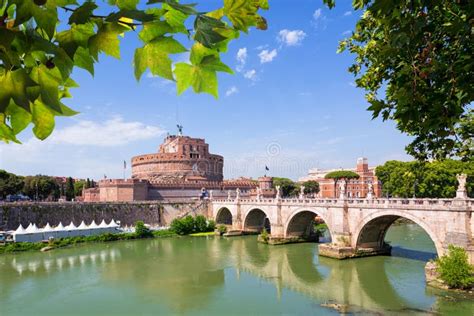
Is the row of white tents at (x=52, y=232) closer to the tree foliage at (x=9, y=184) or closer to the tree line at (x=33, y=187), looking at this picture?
the tree foliage at (x=9, y=184)

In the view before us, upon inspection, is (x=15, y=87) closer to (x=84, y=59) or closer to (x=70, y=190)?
(x=84, y=59)

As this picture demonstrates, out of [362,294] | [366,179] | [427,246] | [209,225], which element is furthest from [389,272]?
[366,179]

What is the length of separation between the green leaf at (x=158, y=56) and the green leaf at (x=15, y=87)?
328mm

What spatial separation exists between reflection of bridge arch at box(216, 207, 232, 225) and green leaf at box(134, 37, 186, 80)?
40.4 metres

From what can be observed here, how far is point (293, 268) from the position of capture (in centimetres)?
2206

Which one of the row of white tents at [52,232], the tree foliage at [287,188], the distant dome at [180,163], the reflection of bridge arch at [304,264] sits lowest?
the reflection of bridge arch at [304,264]

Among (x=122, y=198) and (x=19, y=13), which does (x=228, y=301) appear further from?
(x=122, y=198)

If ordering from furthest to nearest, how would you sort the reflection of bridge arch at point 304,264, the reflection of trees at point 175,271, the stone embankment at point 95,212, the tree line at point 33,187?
the tree line at point 33,187 → the stone embankment at point 95,212 → the reflection of bridge arch at point 304,264 → the reflection of trees at point 175,271

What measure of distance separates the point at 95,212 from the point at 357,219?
83.3 ft

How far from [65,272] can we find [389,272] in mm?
17130

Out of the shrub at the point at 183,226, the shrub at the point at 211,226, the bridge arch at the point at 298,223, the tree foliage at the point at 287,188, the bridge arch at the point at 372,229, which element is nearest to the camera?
the bridge arch at the point at 372,229

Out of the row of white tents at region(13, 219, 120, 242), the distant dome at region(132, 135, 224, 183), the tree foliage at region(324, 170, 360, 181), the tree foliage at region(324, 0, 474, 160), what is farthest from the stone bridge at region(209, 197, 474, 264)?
the tree foliage at region(324, 170, 360, 181)

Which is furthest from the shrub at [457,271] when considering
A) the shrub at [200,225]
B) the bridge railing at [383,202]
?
the shrub at [200,225]

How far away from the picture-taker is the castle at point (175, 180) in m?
42.6
